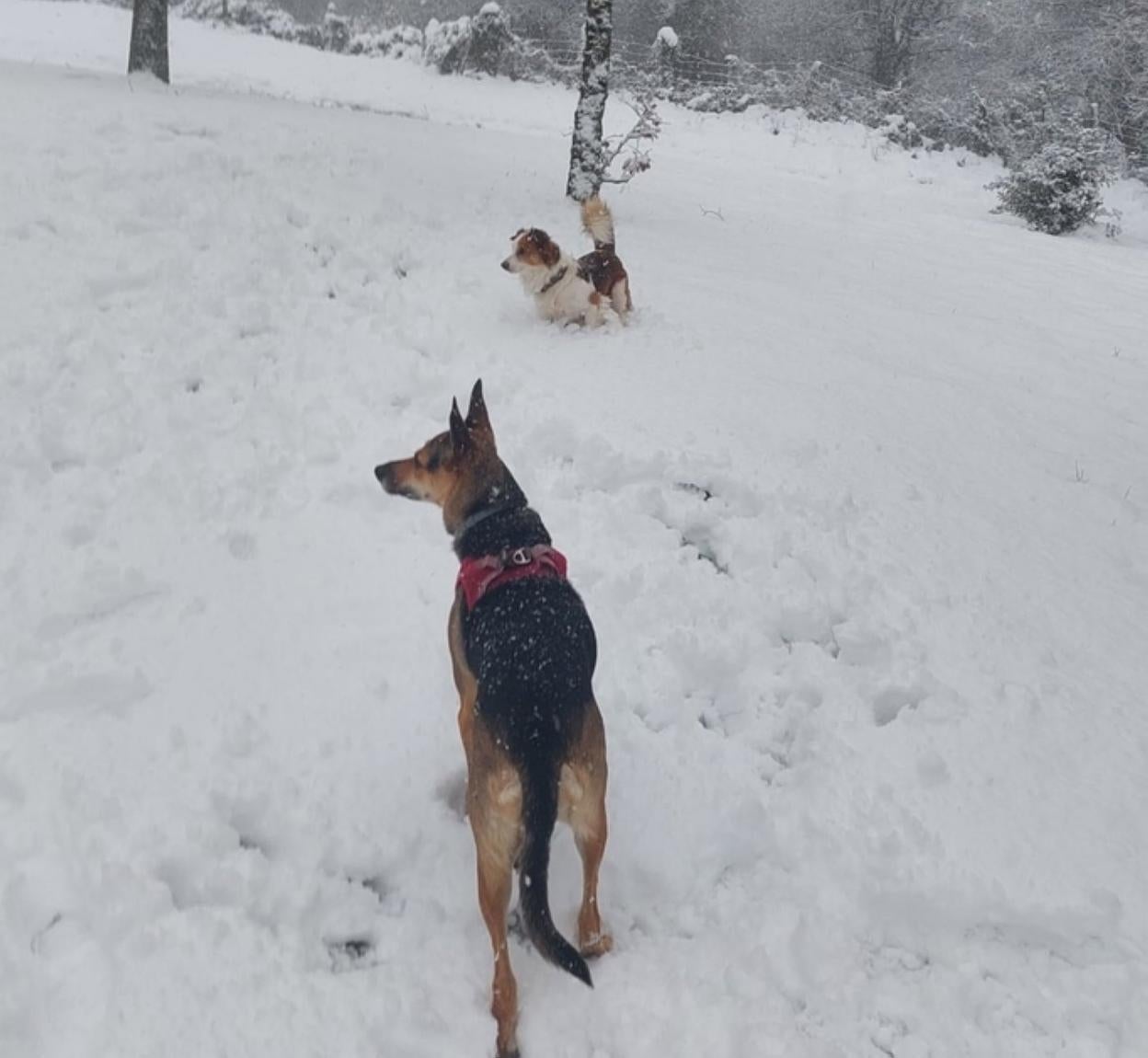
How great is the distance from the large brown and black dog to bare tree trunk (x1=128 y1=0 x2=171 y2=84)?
44.0 ft

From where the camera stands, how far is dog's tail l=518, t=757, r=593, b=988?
2547mm

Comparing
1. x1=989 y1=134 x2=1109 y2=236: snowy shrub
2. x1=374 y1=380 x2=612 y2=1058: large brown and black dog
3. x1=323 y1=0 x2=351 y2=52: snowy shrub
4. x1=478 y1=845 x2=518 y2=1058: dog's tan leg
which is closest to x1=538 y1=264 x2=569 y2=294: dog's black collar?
x1=374 y1=380 x2=612 y2=1058: large brown and black dog

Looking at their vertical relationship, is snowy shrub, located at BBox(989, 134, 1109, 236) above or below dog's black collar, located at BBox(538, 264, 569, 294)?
above

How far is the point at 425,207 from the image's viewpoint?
9.45 m

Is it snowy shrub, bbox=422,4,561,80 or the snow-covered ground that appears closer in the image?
the snow-covered ground

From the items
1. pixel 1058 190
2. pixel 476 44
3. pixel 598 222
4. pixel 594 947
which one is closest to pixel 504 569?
pixel 594 947

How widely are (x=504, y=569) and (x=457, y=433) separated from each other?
787 millimetres

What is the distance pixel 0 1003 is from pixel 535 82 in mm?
26264

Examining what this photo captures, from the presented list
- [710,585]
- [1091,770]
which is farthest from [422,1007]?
[1091,770]

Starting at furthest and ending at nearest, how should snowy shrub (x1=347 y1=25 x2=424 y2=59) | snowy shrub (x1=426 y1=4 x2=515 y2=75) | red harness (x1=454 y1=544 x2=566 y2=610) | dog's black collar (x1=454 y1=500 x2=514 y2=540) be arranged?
snowy shrub (x1=347 y1=25 x2=424 y2=59) → snowy shrub (x1=426 y1=4 x2=515 y2=75) → dog's black collar (x1=454 y1=500 x2=514 y2=540) → red harness (x1=454 y1=544 x2=566 y2=610)

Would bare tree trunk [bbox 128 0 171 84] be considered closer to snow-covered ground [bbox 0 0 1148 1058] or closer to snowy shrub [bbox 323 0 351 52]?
snow-covered ground [bbox 0 0 1148 1058]

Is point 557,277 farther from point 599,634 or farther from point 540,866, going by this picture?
point 540,866

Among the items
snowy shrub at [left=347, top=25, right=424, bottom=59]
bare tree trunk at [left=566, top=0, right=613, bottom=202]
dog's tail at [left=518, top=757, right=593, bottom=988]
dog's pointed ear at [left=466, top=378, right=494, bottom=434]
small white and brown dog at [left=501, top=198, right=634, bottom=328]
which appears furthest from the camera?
snowy shrub at [left=347, top=25, right=424, bottom=59]

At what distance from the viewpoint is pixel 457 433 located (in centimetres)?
379
